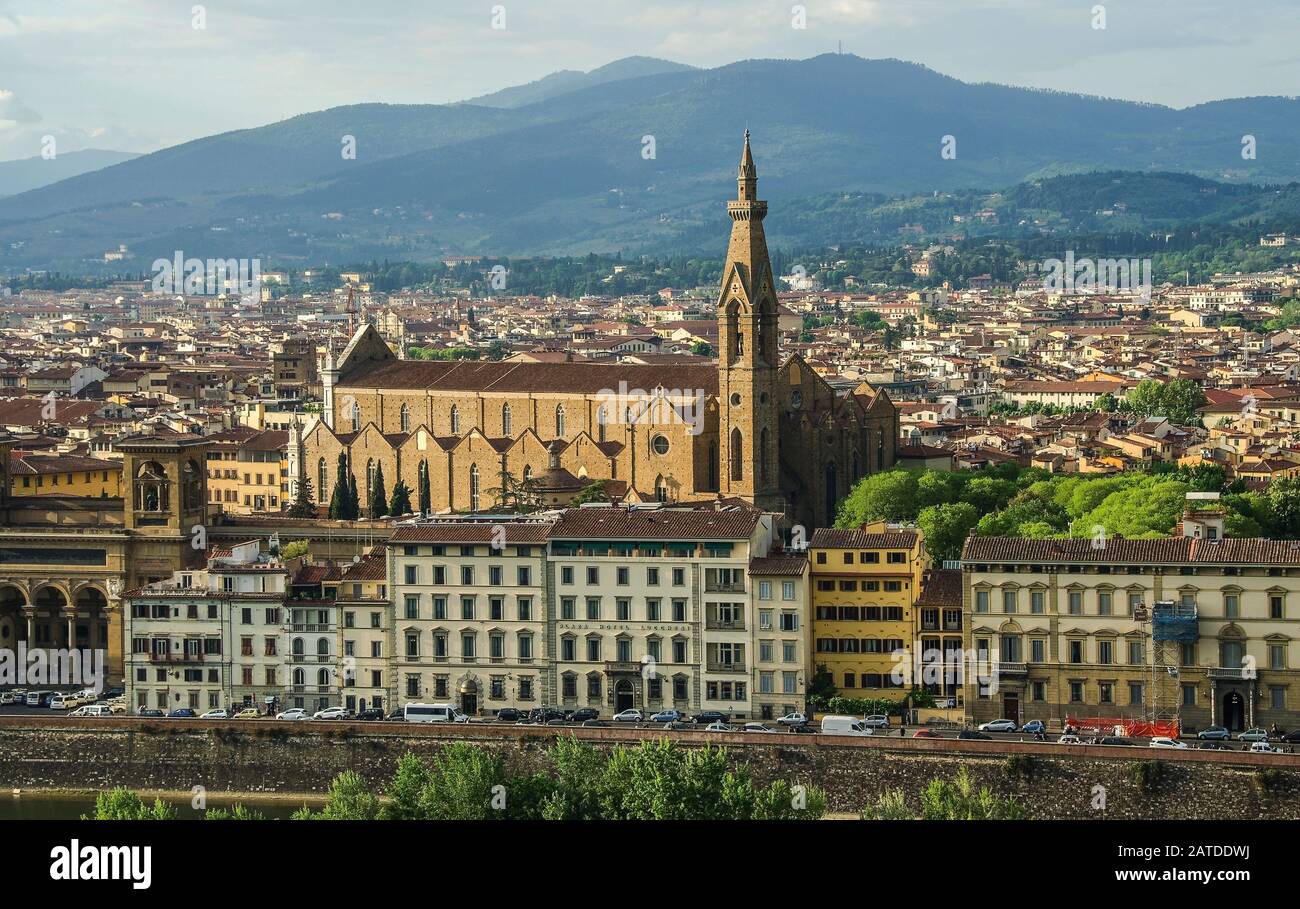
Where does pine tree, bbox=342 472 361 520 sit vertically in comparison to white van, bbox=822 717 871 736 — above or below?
above

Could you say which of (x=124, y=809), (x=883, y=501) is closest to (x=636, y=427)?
(x=883, y=501)

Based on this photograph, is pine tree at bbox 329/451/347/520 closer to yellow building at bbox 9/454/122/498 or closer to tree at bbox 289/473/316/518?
tree at bbox 289/473/316/518

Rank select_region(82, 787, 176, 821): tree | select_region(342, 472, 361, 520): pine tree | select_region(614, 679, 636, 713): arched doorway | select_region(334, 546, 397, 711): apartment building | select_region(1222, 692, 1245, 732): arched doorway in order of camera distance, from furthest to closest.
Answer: select_region(342, 472, 361, 520): pine tree → select_region(334, 546, 397, 711): apartment building → select_region(614, 679, 636, 713): arched doorway → select_region(1222, 692, 1245, 732): arched doorway → select_region(82, 787, 176, 821): tree

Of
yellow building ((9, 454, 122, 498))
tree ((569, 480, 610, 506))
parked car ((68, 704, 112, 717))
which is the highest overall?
yellow building ((9, 454, 122, 498))

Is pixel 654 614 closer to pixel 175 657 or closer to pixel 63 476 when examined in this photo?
pixel 175 657

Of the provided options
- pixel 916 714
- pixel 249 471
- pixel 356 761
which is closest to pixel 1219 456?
pixel 249 471

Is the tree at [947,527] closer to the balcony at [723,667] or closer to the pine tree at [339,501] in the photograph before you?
the balcony at [723,667]

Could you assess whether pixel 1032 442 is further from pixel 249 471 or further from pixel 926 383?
pixel 926 383
